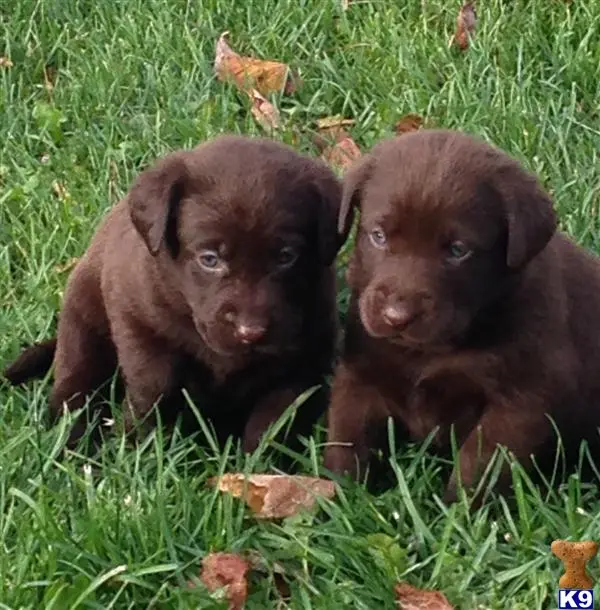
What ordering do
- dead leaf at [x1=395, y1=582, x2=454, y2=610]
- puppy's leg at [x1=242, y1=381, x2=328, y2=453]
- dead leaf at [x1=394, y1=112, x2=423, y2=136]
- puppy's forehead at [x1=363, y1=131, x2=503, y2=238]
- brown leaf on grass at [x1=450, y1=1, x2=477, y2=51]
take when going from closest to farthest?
dead leaf at [x1=395, y1=582, x2=454, y2=610] → puppy's forehead at [x1=363, y1=131, x2=503, y2=238] → puppy's leg at [x1=242, y1=381, x2=328, y2=453] → dead leaf at [x1=394, y1=112, x2=423, y2=136] → brown leaf on grass at [x1=450, y1=1, x2=477, y2=51]

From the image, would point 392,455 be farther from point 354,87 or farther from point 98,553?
point 354,87

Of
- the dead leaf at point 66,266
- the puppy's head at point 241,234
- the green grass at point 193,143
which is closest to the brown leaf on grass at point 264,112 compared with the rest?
the green grass at point 193,143

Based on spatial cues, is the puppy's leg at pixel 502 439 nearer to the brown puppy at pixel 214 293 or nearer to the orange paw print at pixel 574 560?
the orange paw print at pixel 574 560

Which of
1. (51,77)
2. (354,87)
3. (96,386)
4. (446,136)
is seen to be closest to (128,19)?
(51,77)

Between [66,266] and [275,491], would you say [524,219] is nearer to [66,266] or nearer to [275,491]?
[275,491]

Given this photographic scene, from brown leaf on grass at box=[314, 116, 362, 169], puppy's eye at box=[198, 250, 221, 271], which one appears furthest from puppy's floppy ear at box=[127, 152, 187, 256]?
brown leaf on grass at box=[314, 116, 362, 169]

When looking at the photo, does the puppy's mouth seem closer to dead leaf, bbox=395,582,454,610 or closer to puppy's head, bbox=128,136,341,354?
puppy's head, bbox=128,136,341,354

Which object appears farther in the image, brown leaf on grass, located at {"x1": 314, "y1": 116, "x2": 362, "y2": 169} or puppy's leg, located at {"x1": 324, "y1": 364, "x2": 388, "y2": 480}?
brown leaf on grass, located at {"x1": 314, "y1": 116, "x2": 362, "y2": 169}
